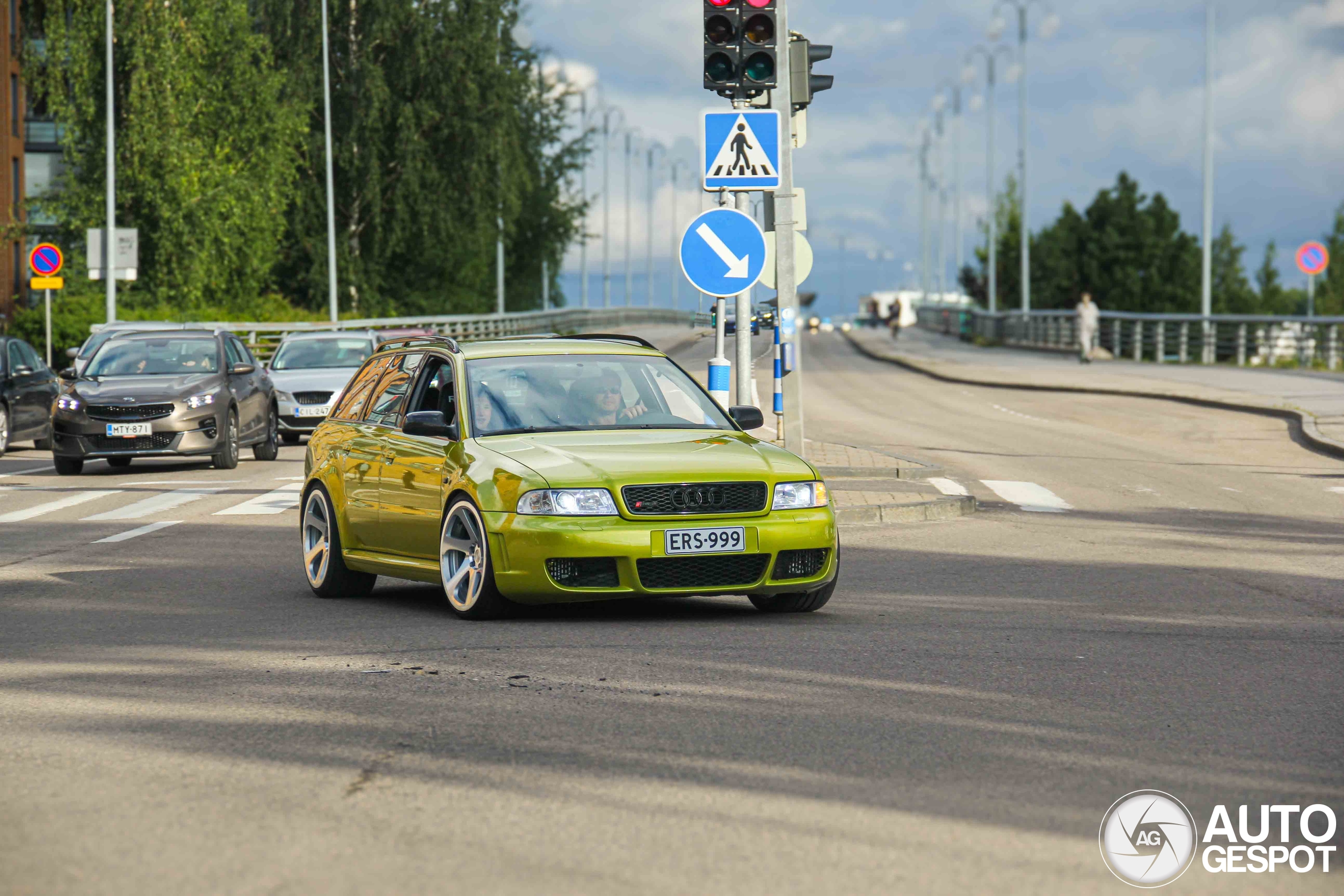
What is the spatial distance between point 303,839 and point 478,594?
440cm

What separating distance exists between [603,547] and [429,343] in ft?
7.98

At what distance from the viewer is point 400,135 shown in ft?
201

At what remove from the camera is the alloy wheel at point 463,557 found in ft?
30.6

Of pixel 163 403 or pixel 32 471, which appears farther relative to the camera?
pixel 32 471

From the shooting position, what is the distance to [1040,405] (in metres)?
34.0

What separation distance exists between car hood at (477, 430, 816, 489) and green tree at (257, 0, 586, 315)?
51.8m

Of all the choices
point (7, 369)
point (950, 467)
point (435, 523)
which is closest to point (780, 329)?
point (950, 467)

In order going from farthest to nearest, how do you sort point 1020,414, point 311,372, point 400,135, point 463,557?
point 400,135 → point 1020,414 → point 311,372 → point 463,557

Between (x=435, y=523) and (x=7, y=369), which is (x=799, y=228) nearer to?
(x=435, y=523)

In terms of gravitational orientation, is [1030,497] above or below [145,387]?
below

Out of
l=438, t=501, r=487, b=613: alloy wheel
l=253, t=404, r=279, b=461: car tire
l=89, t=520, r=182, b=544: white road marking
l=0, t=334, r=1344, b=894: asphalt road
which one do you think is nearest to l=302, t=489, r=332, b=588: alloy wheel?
l=0, t=334, r=1344, b=894: asphalt road

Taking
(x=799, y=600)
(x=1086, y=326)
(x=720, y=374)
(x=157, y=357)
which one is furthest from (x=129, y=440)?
(x=1086, y=326)

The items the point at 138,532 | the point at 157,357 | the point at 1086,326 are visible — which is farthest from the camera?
the point at 1086,326

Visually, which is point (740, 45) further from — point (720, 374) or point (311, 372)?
point (311, 372)
